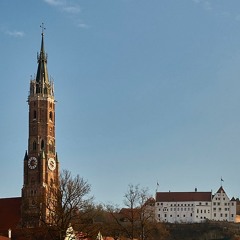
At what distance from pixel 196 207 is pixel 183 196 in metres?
4.62

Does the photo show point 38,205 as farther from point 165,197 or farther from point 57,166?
point 165,197

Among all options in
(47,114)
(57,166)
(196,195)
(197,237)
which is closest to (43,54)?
(47,114)

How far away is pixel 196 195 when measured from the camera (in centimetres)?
18438

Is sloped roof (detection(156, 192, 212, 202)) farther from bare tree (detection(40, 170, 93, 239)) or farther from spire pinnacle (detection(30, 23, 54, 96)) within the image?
bare tree (detection(40, 170, 93, 239))

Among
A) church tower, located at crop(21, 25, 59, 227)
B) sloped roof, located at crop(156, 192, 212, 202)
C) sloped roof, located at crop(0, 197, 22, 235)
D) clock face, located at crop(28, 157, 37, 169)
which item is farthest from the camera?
sloped roof, located at crop(156, 192, 212, 202)

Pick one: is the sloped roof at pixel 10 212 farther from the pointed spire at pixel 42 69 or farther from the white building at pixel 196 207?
the white building at pixel 196 207

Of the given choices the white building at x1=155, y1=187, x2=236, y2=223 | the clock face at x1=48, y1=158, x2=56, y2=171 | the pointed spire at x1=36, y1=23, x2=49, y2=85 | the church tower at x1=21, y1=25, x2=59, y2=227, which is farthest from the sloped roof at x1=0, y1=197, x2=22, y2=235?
the white building at x1=155, y1=187, x2=236, y2=223

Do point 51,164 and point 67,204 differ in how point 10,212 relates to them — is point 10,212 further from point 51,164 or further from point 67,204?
point 67,204

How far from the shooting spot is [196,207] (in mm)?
182625

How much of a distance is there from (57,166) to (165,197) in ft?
223

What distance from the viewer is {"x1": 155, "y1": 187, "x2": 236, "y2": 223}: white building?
18225 centimetres

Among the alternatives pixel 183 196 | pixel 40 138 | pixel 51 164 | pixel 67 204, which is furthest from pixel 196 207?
pixel 67 204

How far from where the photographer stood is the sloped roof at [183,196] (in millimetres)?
183375

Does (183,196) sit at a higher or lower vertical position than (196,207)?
higher
